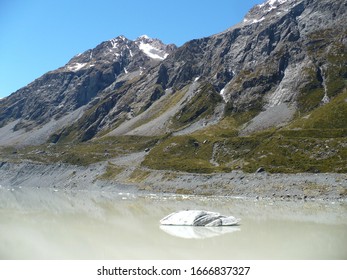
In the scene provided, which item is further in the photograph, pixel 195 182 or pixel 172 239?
pixel 195 182

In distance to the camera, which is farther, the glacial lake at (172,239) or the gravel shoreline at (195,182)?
the gravel shoreline at (195,182)

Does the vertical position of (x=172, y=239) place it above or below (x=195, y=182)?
below

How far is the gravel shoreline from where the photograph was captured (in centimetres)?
8181

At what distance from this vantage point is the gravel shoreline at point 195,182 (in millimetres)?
81812

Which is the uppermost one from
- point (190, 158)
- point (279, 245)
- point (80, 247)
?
point (190, 158)

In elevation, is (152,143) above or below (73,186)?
above

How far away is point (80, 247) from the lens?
30844 millimetres

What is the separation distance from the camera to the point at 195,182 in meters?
106

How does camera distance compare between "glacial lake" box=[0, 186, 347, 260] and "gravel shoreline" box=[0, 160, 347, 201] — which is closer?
"glacial lake" box=[0, 186, 347, 260]

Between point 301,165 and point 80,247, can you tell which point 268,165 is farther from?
point 80,247

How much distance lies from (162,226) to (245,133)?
5453 inches
